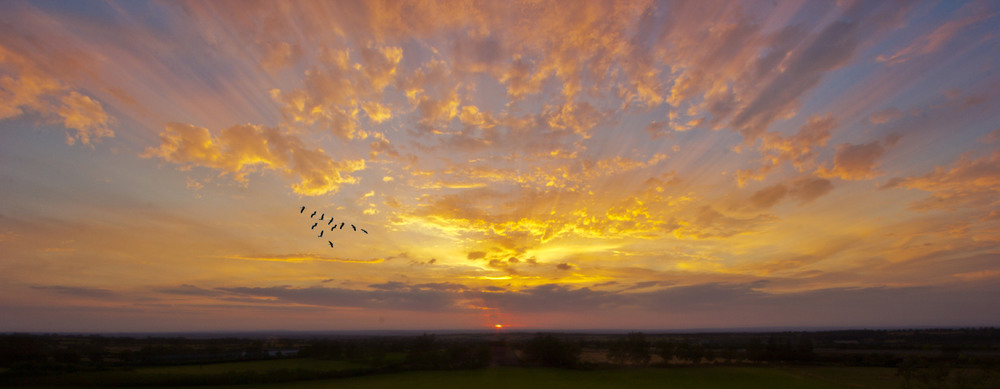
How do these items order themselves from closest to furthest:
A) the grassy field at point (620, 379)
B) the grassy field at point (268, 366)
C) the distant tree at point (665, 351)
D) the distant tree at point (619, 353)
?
the grassy field at point (620, 379)
the grassy field at point (268, 366)
the distant tree at point (665, 351)
the distant tree at point (619, 353)

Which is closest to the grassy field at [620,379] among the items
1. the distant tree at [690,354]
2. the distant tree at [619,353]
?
the distant tree at [690,354]

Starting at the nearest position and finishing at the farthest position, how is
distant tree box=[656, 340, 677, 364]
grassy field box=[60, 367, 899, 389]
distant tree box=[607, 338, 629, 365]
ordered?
grassy field box=[60, 367, 899, 389], distant tree box=[656, 340, 677, 364], distant tree box=[607, 338, 629, 365]

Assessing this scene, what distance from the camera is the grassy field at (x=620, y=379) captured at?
4891 centimetres

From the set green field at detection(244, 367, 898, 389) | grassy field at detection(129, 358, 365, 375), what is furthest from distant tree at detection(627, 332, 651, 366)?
grassy field at detection(129, 358, 365, 375)

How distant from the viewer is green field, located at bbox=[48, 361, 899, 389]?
48969 mm

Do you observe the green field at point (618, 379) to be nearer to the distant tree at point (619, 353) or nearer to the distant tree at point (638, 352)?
the distant tree at point (638, 352)

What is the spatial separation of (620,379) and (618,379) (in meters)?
0.27

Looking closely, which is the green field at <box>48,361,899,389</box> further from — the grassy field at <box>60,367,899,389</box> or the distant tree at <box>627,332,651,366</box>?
the distant tree at <box>627,332,651,366</box>

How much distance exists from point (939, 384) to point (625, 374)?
3219 cm

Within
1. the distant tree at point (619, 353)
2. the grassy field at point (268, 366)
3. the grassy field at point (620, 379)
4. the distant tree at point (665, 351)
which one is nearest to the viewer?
the grassy field at point (620, 379)

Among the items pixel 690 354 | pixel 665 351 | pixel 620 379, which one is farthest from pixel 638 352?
pixel 620 379

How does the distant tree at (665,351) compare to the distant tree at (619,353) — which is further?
the distant tree at (619,353)

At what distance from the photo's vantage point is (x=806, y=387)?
156 ft

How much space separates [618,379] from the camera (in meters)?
54.8
